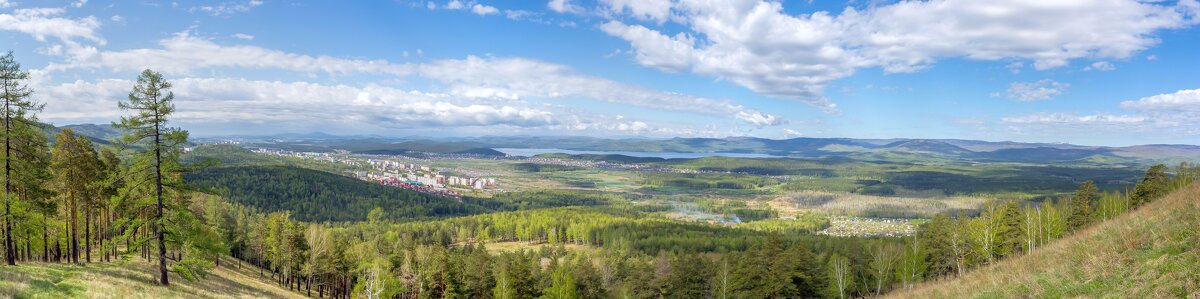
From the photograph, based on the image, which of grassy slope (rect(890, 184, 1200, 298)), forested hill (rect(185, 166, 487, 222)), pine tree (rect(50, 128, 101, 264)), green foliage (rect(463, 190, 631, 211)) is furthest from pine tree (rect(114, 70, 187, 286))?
green foliage (rect(463, 190, 631, 211))

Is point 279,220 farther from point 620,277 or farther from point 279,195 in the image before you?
point 279,195

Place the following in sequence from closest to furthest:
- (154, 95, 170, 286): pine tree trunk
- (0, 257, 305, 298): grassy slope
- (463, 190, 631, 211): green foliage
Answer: (0, 257, 305, 298): grassy slope < (154, 95, 170, 286): pine tree trunk < (463, 190, 631, 211): green foliage

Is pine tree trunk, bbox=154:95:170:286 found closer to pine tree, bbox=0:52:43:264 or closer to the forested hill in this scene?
pine tree, bbox=0:52:43:264

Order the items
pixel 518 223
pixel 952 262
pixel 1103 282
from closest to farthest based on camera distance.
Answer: pixel 1103 282
pixel 952 262
pixel 518 223

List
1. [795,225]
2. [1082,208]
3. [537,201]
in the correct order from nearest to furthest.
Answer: [1082,208], [795,225], [537,201]

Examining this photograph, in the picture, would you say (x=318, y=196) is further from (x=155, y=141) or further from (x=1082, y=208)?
(x=1082, y=208)

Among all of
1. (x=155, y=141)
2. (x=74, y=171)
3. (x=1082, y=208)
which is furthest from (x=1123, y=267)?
(x=1082, y=208)

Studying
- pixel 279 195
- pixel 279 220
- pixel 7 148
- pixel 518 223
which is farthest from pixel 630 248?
pixel 279 195
